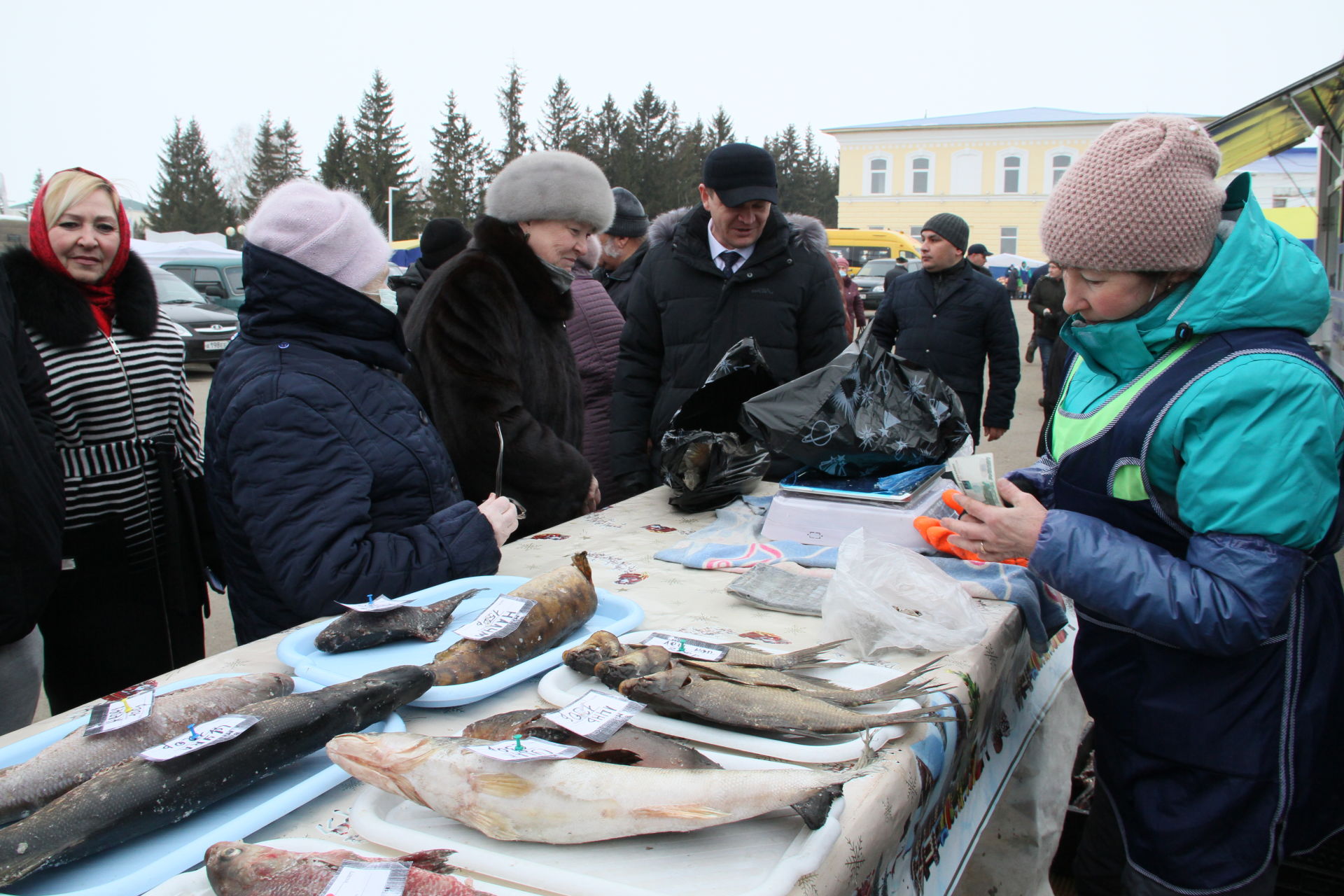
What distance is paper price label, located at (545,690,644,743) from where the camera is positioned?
3.74 feet

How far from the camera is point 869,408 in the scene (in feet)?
7.85

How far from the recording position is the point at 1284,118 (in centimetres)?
712

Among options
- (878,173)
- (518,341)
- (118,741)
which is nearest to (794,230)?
(518,341)

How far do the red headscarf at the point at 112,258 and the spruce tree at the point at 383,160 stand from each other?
44.6 meters

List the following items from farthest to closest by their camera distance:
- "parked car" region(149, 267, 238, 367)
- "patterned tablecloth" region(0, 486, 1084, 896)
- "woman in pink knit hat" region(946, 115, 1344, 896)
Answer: "parked car" region(149, 267, 238, 367), "woman in pink knit hat" region(946, 115, 1344, 896), "patterned tablecloth" region(0, 486, 1084, 896)

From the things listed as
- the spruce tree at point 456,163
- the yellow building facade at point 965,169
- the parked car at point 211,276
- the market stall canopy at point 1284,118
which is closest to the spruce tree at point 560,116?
the spruce tree at point 456,163

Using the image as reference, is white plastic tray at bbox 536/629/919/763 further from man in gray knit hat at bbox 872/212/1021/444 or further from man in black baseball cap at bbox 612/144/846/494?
man in gray knit hat at bbox 872/212/1021/444

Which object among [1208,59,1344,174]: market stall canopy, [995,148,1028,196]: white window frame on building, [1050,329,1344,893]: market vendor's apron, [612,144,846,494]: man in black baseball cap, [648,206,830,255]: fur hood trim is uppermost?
[995,148,1028,196]: white window frame on building

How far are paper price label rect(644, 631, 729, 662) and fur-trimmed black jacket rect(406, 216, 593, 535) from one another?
1.20 meters

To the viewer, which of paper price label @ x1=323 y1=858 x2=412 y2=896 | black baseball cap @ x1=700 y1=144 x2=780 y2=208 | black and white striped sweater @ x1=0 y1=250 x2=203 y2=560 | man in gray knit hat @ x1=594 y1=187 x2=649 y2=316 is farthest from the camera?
man in gray knit hat @ x1=594 y1=187 x2=649 y2=316

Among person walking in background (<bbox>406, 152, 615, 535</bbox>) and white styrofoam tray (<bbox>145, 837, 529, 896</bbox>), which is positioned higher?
person walking in background (<bbox>406, 152, 615, 535</bbox>)

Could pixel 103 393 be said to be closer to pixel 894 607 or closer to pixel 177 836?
pixel 177 836

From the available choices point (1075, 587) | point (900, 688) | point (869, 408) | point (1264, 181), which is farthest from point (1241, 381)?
point (1264, 181)

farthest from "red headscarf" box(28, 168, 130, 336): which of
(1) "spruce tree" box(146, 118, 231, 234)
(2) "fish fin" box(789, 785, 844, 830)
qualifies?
(1) "spruce tree" box(146, 118, 231, 234)
